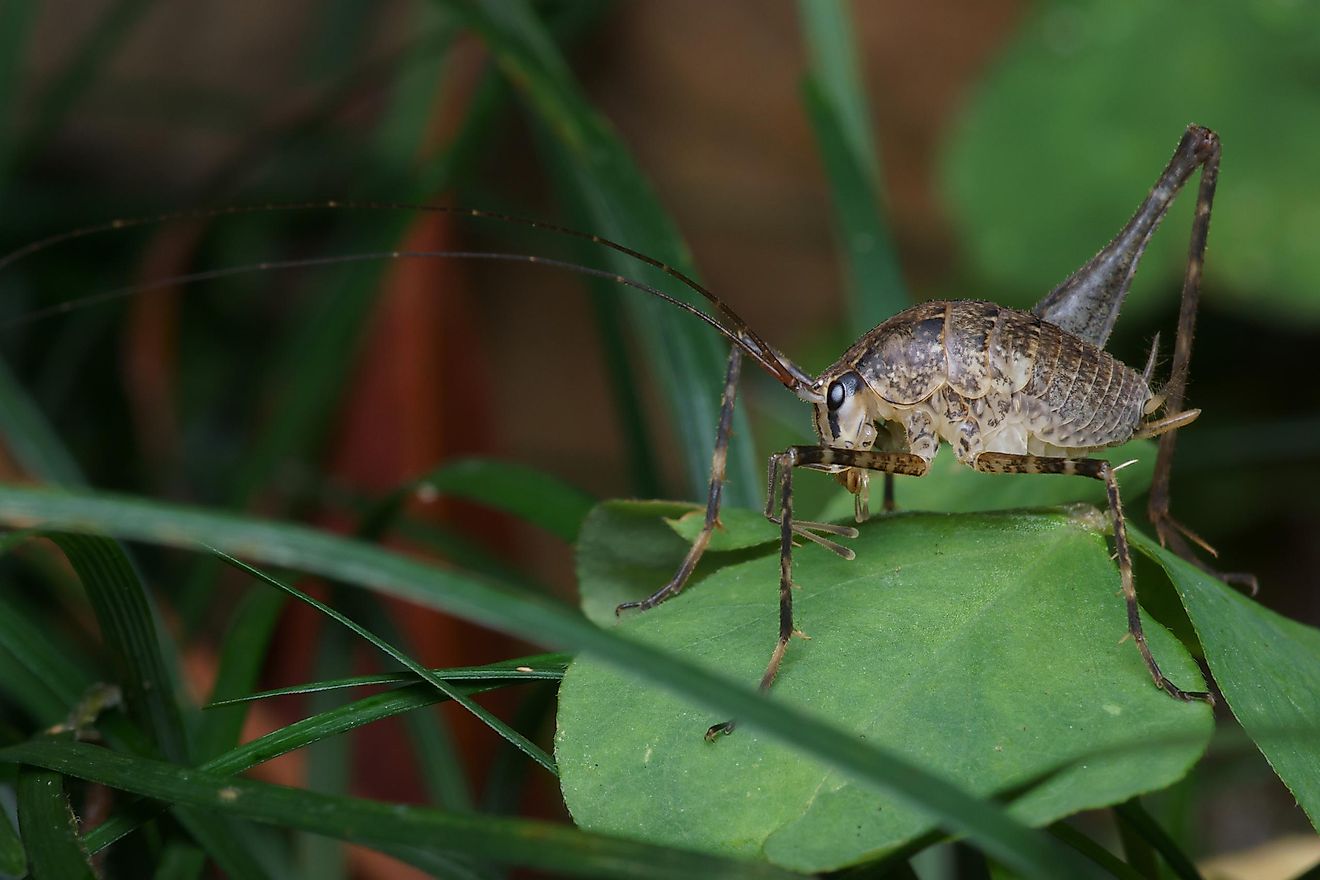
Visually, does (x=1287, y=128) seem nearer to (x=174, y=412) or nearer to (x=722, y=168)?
(x=722, y=168)

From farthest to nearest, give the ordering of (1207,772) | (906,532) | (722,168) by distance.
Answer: (722,168)
(1207,772)
(906,532)

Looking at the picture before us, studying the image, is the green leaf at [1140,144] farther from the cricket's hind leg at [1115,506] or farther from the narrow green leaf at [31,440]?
the narrow green leaf at [31,440]

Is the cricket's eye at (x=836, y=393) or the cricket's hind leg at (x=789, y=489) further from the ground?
the cricket's eye at (x=836, y=393)

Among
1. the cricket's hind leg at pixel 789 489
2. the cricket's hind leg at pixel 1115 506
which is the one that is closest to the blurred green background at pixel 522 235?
the cricket's hind leg at pixel 789 489

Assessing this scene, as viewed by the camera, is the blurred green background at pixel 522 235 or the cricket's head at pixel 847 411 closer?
the cricket's head at pixel 847 411

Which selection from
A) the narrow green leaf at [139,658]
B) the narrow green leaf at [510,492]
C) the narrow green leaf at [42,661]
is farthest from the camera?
the narrow green leaf at [510,492]

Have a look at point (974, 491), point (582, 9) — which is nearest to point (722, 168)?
point (582, 9)

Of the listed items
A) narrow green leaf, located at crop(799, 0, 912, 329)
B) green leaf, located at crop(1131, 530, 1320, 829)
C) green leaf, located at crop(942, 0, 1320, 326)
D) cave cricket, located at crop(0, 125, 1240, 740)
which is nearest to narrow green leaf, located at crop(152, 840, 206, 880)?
cave cricket, located at crop(0, 125, 1240, 740)

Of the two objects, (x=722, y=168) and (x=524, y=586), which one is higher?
(x=722, y=168)
